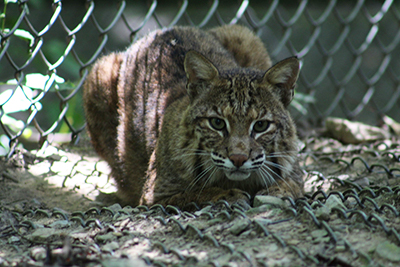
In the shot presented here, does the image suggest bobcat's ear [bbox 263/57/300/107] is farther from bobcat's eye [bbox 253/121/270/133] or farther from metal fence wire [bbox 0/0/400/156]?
metal fence wire [bbox 0/0/400/156]

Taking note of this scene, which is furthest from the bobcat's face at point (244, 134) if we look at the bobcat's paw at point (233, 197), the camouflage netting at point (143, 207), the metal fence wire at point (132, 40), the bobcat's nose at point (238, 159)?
the metal fence wire at point (132, 40)

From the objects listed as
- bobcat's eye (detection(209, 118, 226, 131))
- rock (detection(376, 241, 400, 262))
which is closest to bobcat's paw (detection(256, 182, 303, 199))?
bobcat's eye (detection(209, 118, 226, 131))

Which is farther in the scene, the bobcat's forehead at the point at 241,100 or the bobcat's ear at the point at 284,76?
the bobcat's ear at the point at 284,76

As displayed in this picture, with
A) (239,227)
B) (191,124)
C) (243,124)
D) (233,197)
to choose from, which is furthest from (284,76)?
(239,227)

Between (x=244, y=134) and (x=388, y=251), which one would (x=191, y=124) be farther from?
(x=388, y=251)

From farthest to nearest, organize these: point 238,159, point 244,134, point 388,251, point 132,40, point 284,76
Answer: point 132,40
point 284,76
point 244,134
point 238,159
point 388,251

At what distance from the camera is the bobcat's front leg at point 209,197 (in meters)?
3.06

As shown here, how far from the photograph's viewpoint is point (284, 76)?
3.36 metres

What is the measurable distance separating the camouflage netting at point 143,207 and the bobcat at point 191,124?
0.84 feet

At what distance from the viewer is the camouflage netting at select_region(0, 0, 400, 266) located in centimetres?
222

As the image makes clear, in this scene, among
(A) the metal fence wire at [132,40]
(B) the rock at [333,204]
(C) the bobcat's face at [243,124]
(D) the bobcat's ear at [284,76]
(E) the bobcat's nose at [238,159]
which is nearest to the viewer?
(B) the rock at [333,204]

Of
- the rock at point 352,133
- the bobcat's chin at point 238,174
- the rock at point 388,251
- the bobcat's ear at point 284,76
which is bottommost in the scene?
the rock at point 388,251

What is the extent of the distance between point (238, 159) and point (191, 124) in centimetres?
60

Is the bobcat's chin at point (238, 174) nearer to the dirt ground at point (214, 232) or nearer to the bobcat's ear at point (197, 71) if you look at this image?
the dirt ground at point (214, 232)
